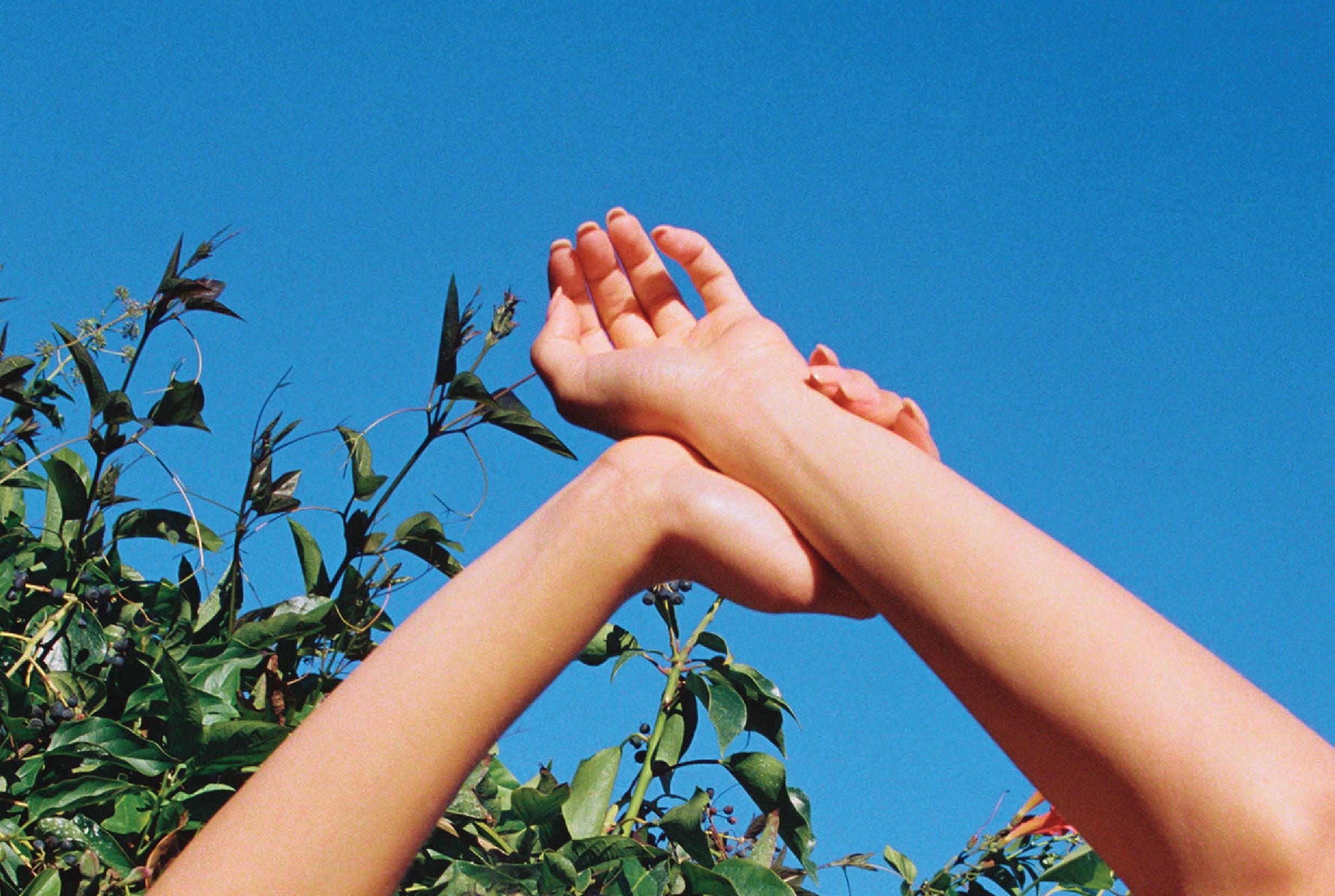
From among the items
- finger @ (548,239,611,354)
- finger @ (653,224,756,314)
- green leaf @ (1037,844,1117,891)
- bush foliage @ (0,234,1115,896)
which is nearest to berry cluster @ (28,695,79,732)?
bush foliage @ (0,234,1115,896)

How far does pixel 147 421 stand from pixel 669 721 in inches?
28.3

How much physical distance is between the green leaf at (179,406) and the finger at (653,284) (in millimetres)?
528

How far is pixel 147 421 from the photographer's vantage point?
1526 mm

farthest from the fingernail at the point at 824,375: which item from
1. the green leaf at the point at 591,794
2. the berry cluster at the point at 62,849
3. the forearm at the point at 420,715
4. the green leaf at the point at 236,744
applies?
the berry cluster at the point at 62,849

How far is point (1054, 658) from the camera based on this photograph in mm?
999

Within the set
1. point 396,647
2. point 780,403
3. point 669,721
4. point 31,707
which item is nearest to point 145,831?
point 31,707

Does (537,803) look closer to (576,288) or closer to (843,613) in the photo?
(843,613)

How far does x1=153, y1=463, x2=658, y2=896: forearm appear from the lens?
1.05 metres

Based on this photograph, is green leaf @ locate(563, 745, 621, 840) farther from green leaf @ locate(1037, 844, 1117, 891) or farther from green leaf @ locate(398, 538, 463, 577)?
green leaf @ locate(1037, 844, 1117, 891)

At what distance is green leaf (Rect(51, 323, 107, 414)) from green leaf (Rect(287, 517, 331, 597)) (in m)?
0.25

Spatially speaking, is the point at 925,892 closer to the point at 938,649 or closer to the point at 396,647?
the point at 938,649

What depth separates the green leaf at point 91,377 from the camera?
1491 millimetres

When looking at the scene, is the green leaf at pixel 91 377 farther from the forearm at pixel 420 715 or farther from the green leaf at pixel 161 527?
the forearm at pixel 420 715

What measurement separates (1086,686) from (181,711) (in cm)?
87
